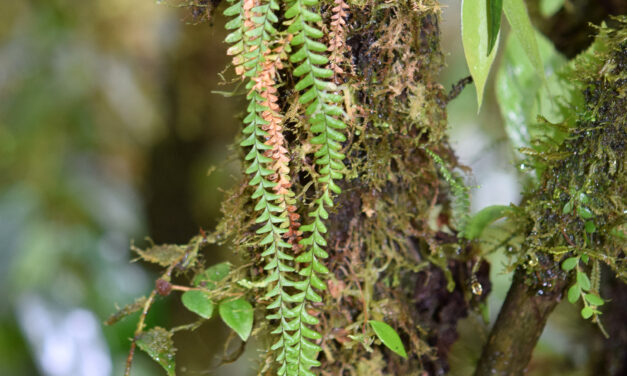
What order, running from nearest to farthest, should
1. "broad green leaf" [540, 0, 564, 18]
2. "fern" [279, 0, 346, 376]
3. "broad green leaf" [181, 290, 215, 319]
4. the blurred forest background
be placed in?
"fern" [279, 0, 346, 376] → "broad green leaf" [181, 290, 215, 319] → "broad green leaf" [540, 0, 564, 18] → the blurred forest background

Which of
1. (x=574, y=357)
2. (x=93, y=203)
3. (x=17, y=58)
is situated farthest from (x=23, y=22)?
(x=574, y=357)

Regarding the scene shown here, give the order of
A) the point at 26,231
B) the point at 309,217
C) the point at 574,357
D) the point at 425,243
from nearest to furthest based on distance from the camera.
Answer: the point at 309,217, the point at 425,243, the point at 574,357, the point at 26,231

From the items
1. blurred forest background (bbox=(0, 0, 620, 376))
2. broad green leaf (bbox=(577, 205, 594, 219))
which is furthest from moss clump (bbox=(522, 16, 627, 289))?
blurred forest background (bbox=(0, 0, 620, 376))

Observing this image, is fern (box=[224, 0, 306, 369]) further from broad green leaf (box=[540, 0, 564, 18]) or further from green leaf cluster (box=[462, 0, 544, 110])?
broad green leaf (box=[540, 0, 564, 18])

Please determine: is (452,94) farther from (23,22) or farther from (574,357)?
(23,22)

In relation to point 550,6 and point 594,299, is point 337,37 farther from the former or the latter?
point 550,6

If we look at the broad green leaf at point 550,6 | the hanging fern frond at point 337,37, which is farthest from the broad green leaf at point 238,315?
the broad green leaf at point 550,6

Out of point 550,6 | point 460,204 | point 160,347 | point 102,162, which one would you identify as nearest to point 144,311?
point 160,347
